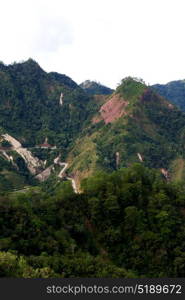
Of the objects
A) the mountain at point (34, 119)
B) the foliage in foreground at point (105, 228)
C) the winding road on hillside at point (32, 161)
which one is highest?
the mountain at point (34, 119)

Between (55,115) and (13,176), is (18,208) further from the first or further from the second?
(55,115)

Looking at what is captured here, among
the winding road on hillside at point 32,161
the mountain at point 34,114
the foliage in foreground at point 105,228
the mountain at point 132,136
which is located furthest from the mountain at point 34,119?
the foliage in foreground at point 105,228

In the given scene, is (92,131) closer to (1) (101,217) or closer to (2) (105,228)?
(1) (101,217)

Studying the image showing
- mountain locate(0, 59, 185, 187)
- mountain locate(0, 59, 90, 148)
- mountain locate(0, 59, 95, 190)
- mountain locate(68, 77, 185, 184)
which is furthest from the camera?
mountain locate(0, 59, 90, 148)

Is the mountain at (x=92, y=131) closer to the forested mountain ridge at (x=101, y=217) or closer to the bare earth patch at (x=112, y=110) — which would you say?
the bare earth patch at (x=112, y=110)

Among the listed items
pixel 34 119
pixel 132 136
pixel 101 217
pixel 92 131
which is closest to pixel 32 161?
pixel 92 131

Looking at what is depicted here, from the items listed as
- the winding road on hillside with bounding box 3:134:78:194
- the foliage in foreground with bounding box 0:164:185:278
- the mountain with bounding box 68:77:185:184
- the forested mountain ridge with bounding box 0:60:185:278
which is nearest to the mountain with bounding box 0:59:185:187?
the mountain with bounding box 68:77:185:184

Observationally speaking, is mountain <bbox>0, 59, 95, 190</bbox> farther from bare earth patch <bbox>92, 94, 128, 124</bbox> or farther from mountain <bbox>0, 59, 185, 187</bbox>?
bare earth patch <bbox>92, 94, 128, 124</bbox>

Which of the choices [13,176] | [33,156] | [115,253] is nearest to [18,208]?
[115,253]

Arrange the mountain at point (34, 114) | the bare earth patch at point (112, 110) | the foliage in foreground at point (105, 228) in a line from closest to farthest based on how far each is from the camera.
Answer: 1. the foliage in foreground at point (105, 228)
2. the bare earth patch at point (112, 110)
3. the mountain at point (34, 114)
